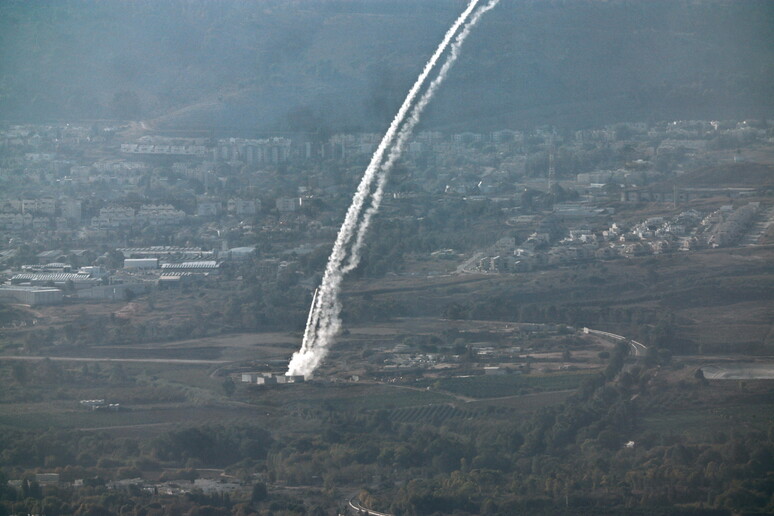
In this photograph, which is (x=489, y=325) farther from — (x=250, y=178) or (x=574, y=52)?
(x=574, y=52)

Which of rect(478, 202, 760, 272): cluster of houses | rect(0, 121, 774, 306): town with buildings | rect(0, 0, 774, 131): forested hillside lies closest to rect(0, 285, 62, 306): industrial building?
rect(0, 121, 774, 306): town with buildings

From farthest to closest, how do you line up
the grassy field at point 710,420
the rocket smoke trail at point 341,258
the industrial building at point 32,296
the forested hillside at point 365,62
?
1. the forested hillside at point 365,62
2. the industrial building at point 32,296
3. the rocket smoke trail at point 341,258
4. the grassy field at point 710,420

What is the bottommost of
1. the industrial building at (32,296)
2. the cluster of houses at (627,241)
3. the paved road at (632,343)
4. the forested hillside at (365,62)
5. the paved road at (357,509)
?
the paved road at (357,509)

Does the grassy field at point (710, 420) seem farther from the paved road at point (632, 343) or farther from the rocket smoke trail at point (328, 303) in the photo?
the rocket smoke trail at point (328, 303)

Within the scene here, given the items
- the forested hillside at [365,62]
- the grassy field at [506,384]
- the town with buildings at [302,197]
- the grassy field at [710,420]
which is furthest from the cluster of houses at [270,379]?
the forested hillside at [365,62]

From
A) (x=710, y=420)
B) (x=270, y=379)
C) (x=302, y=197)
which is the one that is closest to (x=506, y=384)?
(x=710, y=420)

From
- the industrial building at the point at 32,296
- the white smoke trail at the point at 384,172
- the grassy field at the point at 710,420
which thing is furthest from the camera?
the white smoke trail at the point at 384,172

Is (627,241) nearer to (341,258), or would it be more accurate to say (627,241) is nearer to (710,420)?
(341,258)

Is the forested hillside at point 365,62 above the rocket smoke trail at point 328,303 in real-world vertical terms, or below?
above
